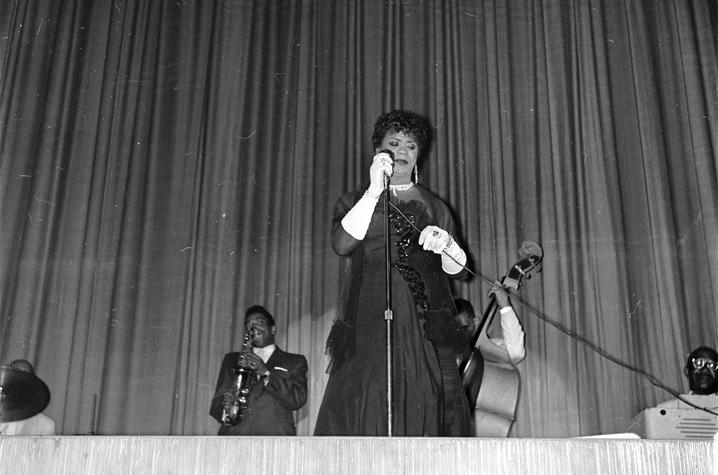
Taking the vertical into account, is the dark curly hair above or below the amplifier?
above

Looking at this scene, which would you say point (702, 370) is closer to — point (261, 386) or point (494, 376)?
point (494, 376)

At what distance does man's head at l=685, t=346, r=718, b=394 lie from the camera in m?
3.66

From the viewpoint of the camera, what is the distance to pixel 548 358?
13.2 ft

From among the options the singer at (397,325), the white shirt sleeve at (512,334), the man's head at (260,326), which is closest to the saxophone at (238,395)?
the man's head at (260,326)

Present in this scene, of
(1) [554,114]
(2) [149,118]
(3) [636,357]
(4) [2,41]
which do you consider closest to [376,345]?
(3) [636,357]

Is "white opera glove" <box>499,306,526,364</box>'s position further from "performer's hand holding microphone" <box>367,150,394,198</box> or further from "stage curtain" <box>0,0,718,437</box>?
"performer's hand holding microphone" <box>367,150,394,198</box>

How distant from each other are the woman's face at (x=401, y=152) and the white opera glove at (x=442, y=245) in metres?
0.28

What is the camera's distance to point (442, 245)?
249cm

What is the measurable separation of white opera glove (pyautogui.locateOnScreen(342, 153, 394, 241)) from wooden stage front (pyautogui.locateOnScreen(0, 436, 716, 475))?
1241 millimetres

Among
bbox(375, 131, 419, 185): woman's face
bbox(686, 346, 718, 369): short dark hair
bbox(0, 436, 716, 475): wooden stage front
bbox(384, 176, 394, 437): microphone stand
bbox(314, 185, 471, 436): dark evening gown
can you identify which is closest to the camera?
bbox(0, 436, 716, 475): wooden stage front

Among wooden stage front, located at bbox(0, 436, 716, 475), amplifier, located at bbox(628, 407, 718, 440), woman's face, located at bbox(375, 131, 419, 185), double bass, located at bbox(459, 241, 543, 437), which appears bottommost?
wooden stage front, located at bbox(0, 436, 716, 475)

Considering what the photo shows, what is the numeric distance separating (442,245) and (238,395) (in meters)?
1.67

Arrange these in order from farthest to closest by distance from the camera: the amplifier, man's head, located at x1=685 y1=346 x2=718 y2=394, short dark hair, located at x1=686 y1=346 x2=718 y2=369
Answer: short dark hair, located at x1=686 y1=346 x2=718 y2=369 < man's head, located at x1=685 y1=346 x2=718 y2=394 < the amplifier

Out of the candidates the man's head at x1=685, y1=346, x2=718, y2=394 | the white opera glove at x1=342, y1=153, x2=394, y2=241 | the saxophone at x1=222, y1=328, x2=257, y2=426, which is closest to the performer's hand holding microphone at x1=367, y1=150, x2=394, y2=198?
the white opera glove at x1=342, y1=153, x2=394, y2=241
